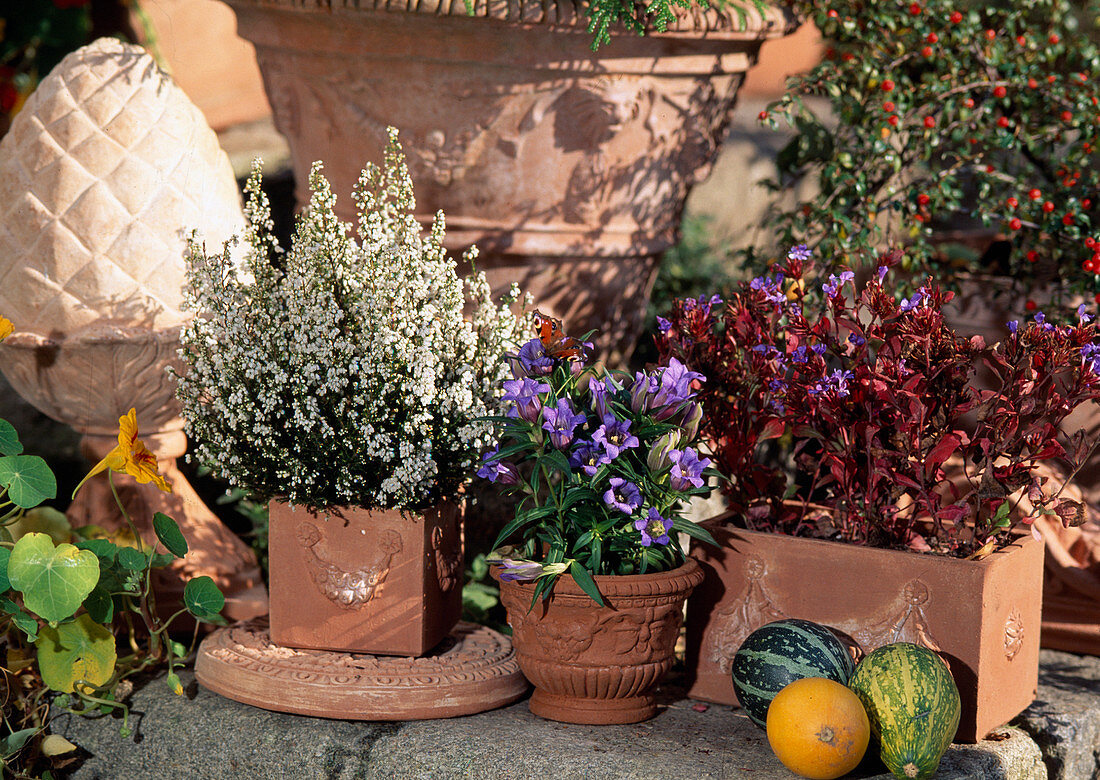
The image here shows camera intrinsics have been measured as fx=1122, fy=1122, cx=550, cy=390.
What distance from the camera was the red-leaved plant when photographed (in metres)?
1.94

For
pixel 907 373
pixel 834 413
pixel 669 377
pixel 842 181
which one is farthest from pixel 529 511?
pixel 842 181

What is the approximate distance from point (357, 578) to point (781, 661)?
2.62 ft

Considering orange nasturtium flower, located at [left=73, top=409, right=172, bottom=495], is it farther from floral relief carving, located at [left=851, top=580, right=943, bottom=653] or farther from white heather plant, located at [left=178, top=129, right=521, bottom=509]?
floral relief carving, located at [left=851, top=580, right=943, bottom=653]

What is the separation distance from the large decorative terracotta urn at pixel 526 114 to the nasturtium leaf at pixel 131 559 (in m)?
1.01

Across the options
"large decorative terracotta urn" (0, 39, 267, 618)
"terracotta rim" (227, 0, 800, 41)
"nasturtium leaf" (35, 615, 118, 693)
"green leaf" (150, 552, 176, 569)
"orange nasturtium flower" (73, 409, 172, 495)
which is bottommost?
"nasturtium leaf" (35, 615, 118, 693)

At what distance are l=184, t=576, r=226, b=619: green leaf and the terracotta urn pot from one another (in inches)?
23.9

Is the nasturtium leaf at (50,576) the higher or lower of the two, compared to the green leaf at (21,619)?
higher

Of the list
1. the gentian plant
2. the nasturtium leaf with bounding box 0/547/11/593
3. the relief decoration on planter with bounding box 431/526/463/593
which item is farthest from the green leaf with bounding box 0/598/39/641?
the gentian plant

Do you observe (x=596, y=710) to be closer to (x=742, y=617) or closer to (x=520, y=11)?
(x=742, y=617)

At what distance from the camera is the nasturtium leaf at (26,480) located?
2.08 meters

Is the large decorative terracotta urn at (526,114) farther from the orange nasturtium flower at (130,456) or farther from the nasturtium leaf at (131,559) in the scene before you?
the nasturtium leaf at (131,559)

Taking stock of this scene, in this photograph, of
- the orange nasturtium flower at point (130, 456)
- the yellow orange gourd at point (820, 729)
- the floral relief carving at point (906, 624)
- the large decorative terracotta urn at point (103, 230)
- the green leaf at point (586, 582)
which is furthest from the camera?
the large decorative terracotta urn at point (103, 230)

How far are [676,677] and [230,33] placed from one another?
12.4 ft

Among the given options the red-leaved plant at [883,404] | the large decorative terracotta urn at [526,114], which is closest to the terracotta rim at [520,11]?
the large decorative terracotta urn at [526,114]
